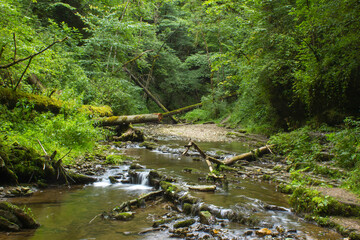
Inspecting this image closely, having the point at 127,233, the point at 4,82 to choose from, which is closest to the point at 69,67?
the point at 4,82

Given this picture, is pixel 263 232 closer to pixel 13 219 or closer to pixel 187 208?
pixel 187 208

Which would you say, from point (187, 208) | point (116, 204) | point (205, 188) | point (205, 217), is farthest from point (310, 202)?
point (116, 204)

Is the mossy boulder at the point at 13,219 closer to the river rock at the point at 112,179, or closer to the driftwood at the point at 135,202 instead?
the driftwood at the point at 135,202

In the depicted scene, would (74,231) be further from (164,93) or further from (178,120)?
(164,93)

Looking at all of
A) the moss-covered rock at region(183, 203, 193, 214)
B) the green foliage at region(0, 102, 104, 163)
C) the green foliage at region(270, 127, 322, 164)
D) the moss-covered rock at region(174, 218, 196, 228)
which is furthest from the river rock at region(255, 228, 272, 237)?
the green foliage at region(0, 102, 104, 163)

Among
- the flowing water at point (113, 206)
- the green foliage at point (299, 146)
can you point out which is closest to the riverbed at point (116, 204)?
the flowing water at point (113, 206)

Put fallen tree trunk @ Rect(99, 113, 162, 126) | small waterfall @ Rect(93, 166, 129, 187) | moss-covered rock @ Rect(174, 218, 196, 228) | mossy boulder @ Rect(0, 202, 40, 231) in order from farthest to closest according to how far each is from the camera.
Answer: fallen tree trunk @ Rect(99, 113, 162, 126) → small waterfall @ Rect(93, 166, 129, 187) → moss-covered rock @ Rect(174, 218, 196, 228) → mossy boulder @ Rect(0, 202, 40, 231)

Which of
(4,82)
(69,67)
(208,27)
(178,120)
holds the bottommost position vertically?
(178,120)

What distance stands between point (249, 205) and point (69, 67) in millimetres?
13175

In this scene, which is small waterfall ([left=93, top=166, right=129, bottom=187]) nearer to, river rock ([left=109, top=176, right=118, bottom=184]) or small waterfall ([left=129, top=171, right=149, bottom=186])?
river rock ([left=109, top=176, right=118, bottom=184])

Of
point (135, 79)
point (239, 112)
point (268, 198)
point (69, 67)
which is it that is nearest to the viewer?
point (268, 198)

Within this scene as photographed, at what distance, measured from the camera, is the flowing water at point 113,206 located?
3.87 m

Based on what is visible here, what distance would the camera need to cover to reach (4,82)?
8141 millimetres

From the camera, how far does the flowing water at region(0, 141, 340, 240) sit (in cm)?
387
